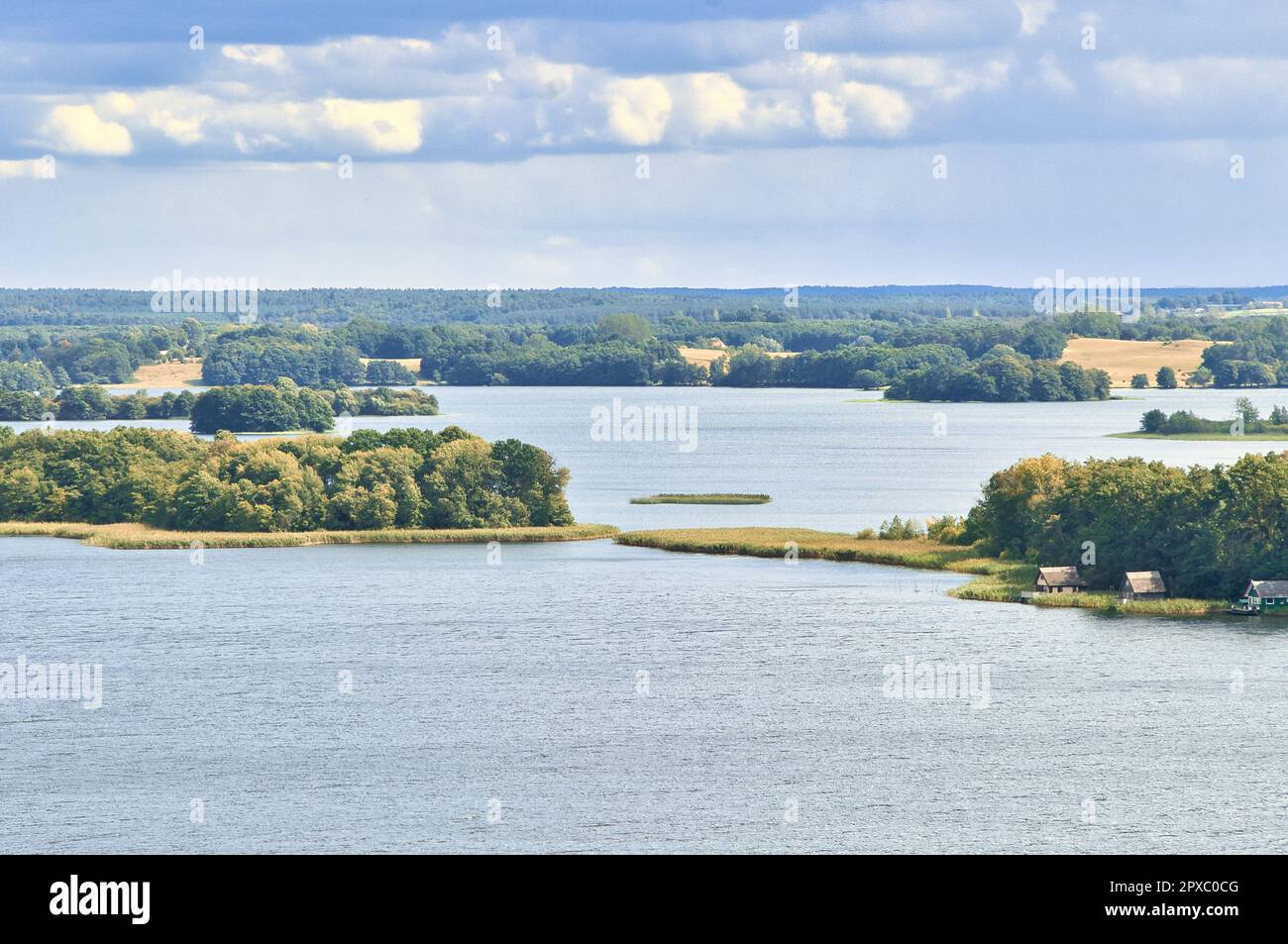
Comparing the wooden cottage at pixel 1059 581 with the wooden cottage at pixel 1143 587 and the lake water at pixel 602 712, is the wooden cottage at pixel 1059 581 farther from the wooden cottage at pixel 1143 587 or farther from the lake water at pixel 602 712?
the lake water at pixel 602 712

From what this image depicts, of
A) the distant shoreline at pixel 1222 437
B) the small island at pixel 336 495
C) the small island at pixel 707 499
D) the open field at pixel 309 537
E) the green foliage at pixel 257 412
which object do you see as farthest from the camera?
the green foliage at pixel 257 412

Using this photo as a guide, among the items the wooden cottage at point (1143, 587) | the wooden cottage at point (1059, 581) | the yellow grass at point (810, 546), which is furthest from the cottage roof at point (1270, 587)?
the yellow grass at point (810, 546)

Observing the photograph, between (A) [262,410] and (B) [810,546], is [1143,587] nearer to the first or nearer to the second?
(B) [810,546]

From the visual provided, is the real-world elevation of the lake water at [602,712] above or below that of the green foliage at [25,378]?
below

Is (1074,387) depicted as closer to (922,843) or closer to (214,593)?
(214,593)

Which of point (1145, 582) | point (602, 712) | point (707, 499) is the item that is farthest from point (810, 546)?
point (602, 712)
